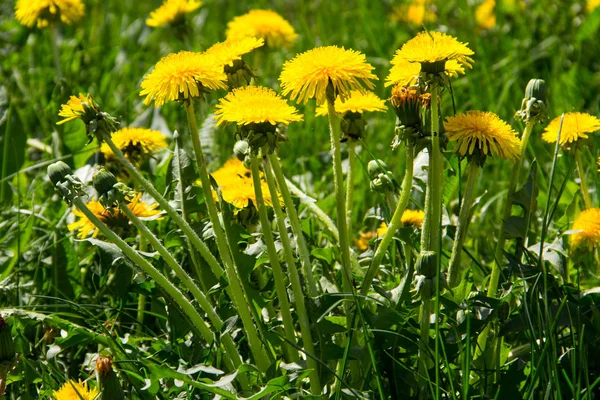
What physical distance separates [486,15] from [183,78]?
285 cm

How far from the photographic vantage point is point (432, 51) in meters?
1.28

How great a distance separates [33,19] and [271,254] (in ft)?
5.76

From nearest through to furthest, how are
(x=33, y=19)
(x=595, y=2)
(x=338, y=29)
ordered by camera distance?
(x=33, y=19) → (x=595, y=2) → (x=338, y=29)

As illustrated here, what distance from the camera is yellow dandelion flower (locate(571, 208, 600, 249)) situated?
1.66 m

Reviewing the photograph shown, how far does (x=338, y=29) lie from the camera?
4082 mm

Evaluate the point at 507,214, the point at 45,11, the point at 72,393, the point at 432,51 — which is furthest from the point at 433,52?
the point at 45,11

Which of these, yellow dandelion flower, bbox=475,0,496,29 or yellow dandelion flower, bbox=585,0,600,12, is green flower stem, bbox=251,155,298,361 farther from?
yellow dandelion flower, bbox=475,0,496,29

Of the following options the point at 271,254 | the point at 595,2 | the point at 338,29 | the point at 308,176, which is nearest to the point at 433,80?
the point at 271,254

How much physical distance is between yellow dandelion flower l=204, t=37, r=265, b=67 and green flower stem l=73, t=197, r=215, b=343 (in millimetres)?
357

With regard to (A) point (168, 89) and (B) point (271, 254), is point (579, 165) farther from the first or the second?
(A) point (168, 89)

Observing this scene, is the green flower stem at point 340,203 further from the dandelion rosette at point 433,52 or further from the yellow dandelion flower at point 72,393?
the yellow dandelion flower at point 72,393

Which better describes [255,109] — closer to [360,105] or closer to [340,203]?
[340,203]

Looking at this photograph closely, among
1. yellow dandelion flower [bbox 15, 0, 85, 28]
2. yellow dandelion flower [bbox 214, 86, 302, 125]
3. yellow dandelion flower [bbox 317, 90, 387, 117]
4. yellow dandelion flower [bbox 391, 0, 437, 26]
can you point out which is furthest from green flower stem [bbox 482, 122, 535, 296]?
yellow dandelion flower [bbox 391, 0, 437, 26]

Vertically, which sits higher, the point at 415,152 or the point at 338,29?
the point at 338,29
